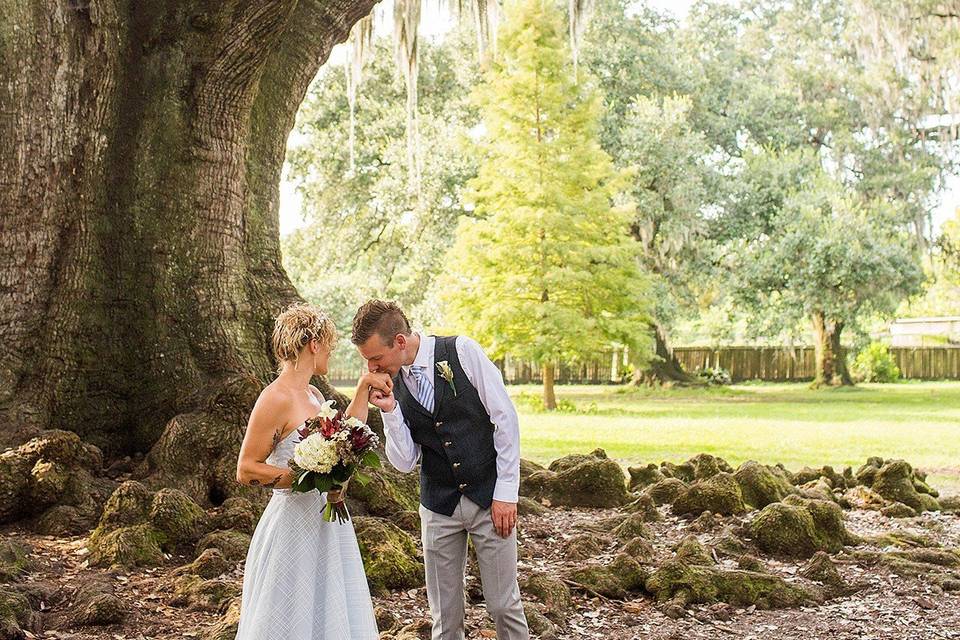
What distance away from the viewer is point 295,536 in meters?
3.93

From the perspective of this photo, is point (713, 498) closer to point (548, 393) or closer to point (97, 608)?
Result: point (97, 608)

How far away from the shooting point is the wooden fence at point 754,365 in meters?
35.1

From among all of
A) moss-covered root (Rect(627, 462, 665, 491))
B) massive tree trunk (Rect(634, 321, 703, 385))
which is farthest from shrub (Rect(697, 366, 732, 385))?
moss-covered root (Rect(627, 462, 665, 491))

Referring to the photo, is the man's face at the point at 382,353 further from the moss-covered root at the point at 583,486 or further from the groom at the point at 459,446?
the moss-covered root at the point at 583,486

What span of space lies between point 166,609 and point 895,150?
92.6ft

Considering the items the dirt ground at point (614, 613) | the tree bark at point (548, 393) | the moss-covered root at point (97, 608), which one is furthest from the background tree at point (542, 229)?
the moss-covered root at point (97, 608)

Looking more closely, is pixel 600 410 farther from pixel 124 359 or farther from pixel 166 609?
pixel 166 609

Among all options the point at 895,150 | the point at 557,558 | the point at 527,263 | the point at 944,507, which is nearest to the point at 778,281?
the point at 895,150

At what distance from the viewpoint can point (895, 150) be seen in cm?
2948

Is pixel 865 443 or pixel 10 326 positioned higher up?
pixel 10 326

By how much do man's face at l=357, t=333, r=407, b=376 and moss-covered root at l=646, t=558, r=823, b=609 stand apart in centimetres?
294

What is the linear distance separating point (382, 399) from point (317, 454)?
328 millimetres

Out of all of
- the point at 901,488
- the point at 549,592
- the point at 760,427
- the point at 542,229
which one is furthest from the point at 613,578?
the point at 542,229

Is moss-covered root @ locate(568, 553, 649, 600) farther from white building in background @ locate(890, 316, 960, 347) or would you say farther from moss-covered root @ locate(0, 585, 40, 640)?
white building in background @ locate(890, 316, 960, 347)
